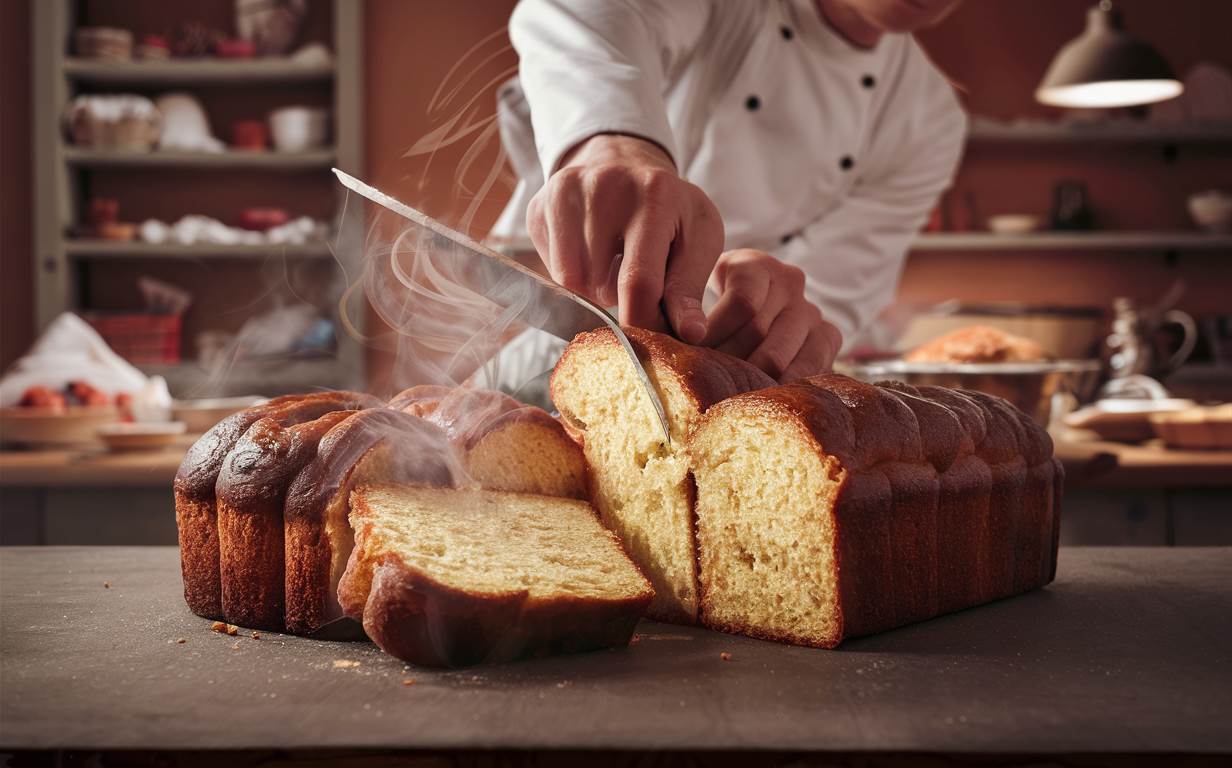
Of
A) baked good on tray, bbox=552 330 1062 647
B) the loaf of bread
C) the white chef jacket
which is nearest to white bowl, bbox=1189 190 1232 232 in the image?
the white chef jacket

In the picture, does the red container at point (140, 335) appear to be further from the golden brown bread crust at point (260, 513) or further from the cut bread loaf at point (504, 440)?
the golden brown bread crust at point (260, 513)

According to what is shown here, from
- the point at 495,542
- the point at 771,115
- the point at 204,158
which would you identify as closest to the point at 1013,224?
the point at 771,115

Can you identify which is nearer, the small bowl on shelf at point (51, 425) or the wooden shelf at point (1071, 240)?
the small bowl on shelf at point (51, 425)

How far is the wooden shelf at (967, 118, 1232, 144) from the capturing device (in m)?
6.42

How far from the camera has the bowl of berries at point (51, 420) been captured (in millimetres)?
3441

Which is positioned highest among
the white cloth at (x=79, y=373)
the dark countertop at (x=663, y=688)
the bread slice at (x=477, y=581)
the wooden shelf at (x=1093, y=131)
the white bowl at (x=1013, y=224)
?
the wooden shelf at (x=1093, y=131)

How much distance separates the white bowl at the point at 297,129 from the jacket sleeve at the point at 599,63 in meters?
3.78

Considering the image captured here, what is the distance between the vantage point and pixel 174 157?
6.13m

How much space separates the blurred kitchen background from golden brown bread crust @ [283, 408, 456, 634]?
407 cm

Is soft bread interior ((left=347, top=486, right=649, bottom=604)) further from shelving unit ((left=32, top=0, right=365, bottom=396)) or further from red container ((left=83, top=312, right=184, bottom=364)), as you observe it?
red container ((left=83, top=312, right=184, bottom=364))

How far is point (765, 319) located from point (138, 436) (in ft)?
7.21

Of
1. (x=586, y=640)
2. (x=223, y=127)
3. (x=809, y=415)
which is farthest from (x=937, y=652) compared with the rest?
(x=223, y=127)

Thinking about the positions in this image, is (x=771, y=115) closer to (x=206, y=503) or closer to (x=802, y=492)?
(x=802, y=492)

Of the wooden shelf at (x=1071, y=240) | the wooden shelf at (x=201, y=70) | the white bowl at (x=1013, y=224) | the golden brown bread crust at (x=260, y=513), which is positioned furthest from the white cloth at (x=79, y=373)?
the white bowl at (x=1013, y=224)
